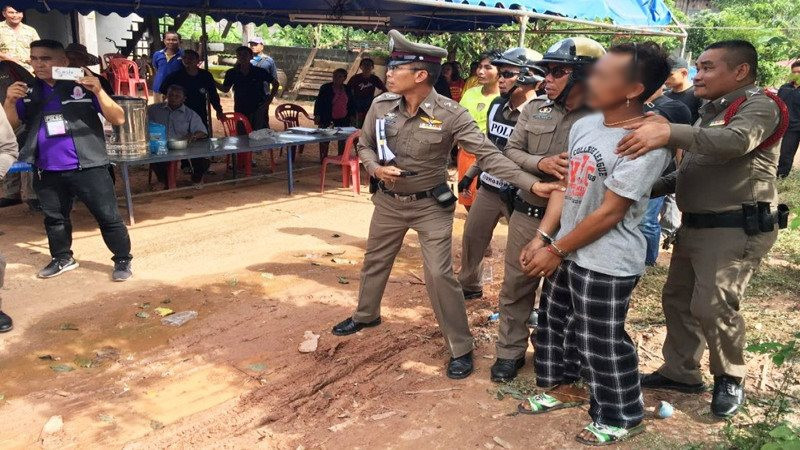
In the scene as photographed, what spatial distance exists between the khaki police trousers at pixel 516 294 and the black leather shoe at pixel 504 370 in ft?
0.10

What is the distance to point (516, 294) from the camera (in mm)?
3492

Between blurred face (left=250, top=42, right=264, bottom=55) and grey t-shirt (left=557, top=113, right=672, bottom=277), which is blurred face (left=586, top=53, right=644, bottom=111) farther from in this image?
blurred face (left=250, top=42, right=264, bottom=55)

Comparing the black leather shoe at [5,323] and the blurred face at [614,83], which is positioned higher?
the blurred face at [614,83]

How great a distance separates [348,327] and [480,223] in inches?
46.4

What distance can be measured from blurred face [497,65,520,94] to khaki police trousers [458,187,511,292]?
0.72m

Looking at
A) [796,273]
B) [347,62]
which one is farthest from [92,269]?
[347,62]

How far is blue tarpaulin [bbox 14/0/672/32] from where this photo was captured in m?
9.25

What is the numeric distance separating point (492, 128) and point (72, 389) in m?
3.09

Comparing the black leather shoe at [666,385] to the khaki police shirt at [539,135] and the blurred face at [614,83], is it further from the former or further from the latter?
the blurred face at [614,83]

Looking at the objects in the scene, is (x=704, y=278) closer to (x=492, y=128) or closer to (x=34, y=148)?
(x=492, y=128)

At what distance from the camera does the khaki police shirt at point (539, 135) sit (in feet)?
10.7

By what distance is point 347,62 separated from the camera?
2153 centimetres

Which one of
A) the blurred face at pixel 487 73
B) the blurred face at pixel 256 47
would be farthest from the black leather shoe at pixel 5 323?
the blurred face at pixel 256 47

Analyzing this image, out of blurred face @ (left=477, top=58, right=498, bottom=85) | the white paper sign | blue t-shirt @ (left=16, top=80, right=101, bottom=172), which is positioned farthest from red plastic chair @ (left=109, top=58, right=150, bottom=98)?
blurred face @ (left=477, top=58, right=498, bottom=85)
